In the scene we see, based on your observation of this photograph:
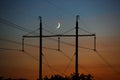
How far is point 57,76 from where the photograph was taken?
154 m

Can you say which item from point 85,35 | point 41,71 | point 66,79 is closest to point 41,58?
point 41,71

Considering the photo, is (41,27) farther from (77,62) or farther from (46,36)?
(77,62)

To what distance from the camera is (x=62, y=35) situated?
5772 centimetres

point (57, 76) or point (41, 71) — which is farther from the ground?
point (41, 71)

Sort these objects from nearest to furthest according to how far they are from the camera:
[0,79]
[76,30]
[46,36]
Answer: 1. [46,36]
2. [76,30]
3. [0,79]

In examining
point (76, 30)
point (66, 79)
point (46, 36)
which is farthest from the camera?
point (66, 79)

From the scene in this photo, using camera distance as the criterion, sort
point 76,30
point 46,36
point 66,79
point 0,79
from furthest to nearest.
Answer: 1. point 66,79
2. point 0,79
3. point 76,30
4. point 46,36

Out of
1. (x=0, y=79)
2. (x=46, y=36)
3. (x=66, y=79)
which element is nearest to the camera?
(x=46, y=36)

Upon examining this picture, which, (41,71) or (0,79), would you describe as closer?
(41,71)

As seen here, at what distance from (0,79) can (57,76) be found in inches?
2797

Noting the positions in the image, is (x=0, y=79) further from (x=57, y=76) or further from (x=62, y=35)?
(x=57, y=76)

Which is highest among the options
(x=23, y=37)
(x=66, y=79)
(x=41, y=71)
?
(x=23, y=37)

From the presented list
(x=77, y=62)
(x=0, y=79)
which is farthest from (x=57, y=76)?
(x=77, y=62)

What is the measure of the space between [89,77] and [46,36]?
97.6 metres
